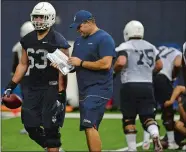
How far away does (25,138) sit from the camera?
42.7ft

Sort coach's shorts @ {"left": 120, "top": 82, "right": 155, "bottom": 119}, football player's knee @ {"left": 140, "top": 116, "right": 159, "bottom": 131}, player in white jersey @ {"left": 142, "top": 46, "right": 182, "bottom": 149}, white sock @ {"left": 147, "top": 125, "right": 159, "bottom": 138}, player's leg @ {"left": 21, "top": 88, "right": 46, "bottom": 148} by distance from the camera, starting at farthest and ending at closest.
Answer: player in white jersey @ {"left": 142, "top": 46, "right": 182, "bottom": 149} < coach's shorts @ {"left": 120, "top": 82, "right": 155, "bottom": 119} < football player's knee @ {"left": 140, "top": 116, "right": 159, "bottom": 131} < white sock @ {"left": 147, "top": 125, "right": 159, "bottom": 138} < player's leg @ {"left": 21, "top": 88, "right": 46, "bottom": 148}

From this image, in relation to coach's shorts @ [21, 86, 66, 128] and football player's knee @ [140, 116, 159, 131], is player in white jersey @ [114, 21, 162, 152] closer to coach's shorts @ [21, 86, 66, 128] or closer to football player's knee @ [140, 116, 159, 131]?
football player's knee @ [140, 116, 159, 131]

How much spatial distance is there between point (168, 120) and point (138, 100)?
1248 mm

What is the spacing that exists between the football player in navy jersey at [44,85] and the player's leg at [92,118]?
0.29 m

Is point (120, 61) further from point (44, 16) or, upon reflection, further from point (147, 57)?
point (44, 16)

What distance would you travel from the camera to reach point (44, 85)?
8625 millimetres

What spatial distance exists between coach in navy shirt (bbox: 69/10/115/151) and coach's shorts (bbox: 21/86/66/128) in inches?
13.9

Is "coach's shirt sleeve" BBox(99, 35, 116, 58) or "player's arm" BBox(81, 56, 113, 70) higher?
"coach's shirt sleeve" BBox(99, 35, 116, 58)

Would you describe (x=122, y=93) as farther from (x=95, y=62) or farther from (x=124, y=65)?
(x=95, y=62)

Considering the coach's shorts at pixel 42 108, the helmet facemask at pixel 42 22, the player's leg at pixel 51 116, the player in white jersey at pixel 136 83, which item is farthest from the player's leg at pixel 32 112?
the player in white jersey at pixel 136 83

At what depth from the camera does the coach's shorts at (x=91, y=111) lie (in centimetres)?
871

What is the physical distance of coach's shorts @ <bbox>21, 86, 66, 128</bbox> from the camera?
28.1ft

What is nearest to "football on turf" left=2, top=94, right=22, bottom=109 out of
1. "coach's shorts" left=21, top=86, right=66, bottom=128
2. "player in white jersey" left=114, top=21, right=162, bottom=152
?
"coach's shorts" left=21, top=86, right=66, bottom=128

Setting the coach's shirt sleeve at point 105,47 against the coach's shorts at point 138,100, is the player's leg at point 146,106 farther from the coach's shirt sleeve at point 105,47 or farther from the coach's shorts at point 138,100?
the coach's shirt sleeve at point 105,47
